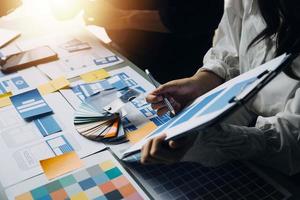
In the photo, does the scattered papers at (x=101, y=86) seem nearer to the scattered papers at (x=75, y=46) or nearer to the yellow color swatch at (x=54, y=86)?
the yellow color swatch at (x=54, y=86)

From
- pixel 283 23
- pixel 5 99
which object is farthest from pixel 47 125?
pixel 283 23

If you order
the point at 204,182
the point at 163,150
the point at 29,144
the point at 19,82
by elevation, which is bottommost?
the point at 204,182

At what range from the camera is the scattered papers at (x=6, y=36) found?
143 centimetres

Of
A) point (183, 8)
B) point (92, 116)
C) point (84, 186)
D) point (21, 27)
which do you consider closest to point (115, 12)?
point (183, 8)

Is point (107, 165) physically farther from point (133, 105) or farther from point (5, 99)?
point (5, 99)

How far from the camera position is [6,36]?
147 centimetres

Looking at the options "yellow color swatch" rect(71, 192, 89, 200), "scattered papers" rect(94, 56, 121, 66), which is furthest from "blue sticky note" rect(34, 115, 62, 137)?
"scattered papers" rect(94, 56, 121, 66)

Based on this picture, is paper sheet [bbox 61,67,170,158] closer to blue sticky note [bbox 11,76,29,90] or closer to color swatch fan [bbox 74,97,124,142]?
color swatch fan [bbox 74,97,124,142]

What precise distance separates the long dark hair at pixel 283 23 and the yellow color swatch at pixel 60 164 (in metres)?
0.52

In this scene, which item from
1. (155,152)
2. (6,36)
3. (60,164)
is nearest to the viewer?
(155,152)

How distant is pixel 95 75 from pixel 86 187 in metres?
0.50

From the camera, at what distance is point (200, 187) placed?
31.2 inches

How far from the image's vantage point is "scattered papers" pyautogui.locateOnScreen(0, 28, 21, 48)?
4.68ft

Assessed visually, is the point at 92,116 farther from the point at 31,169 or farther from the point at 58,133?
the point at 31,169
